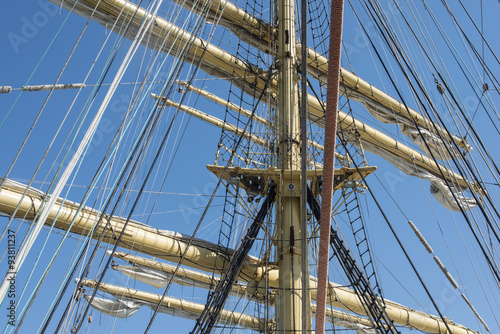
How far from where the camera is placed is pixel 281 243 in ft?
21.7

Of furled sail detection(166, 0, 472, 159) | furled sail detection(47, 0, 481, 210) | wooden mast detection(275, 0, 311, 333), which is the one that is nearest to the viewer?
wooden mast detection(275, 0, 311, 333)

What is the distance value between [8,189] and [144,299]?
6.32m

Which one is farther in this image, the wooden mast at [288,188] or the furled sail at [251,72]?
the furled sail at [251,72]

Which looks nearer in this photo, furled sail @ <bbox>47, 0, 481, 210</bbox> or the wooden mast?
the wooden mast

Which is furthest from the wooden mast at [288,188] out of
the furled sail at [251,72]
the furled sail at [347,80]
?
the furled sail at [347,80]

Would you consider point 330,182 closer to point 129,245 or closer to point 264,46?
point 129,245

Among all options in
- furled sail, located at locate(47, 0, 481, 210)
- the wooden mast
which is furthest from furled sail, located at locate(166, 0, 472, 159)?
the wooden mast

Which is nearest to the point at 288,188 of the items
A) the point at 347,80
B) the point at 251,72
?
the point at 251,72

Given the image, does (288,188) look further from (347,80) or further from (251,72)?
(347,80)

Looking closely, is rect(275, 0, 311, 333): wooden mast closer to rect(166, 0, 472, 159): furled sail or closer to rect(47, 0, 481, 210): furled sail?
rect(47, 0, 481, 210): furled sail

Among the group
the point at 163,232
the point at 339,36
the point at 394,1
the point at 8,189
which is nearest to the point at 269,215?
the point at 163,232

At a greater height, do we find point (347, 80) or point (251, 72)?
point (347, 80)

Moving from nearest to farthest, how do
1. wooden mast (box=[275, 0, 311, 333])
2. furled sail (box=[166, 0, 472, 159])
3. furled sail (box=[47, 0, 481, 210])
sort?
wooden mast (box=[275, 0, 311, 333]) → furled sail (box=[47, 0, 481, 210]) → furled sail (box=[166, 0, 472, 159])

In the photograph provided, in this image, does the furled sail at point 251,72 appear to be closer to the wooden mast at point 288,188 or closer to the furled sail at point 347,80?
the furled sail at point 347,80
